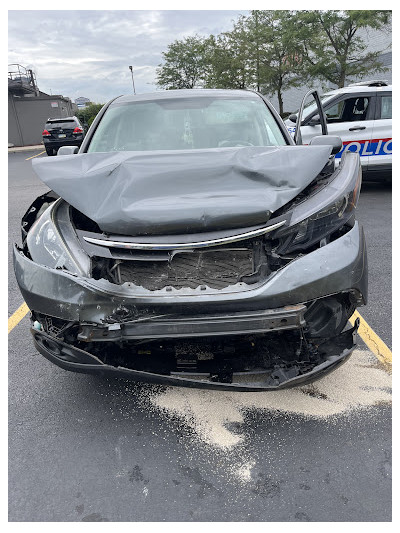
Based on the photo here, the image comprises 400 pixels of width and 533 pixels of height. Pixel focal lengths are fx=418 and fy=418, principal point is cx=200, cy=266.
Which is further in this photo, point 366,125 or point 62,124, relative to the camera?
point 62,124

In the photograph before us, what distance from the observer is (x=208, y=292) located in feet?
6.75

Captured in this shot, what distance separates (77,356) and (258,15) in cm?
2143

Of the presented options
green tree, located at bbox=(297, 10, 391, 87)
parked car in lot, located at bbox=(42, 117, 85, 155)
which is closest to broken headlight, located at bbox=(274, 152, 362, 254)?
green tree, located at bbox=(297, 10, 391, 87)

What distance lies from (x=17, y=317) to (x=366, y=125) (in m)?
6.74

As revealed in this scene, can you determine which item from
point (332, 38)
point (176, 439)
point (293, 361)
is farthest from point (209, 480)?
point (332, 38)

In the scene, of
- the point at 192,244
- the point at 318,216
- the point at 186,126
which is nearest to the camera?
the point at 192,244

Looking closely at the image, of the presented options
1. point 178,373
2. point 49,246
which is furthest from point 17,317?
point 178,373

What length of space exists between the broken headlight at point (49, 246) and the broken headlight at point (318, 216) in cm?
111

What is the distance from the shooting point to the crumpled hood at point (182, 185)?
2.21 meters

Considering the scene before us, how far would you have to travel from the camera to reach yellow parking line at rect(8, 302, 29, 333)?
3.60 metres

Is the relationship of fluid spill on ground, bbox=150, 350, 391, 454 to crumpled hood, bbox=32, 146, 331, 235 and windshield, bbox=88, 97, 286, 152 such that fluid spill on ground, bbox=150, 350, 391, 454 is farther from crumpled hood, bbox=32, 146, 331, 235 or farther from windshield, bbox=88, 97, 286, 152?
windshield, bbox=88, 97, 286, 152

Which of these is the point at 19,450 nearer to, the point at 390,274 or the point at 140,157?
the point at 140,157

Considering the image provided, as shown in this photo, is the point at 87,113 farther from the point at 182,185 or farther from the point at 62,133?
the point at 182,185

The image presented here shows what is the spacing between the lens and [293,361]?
2.26 meters
